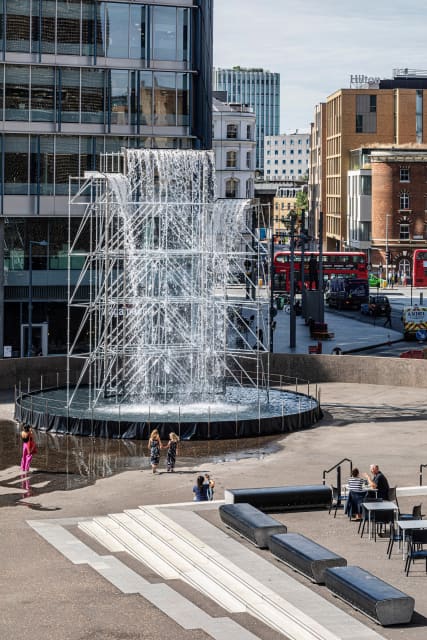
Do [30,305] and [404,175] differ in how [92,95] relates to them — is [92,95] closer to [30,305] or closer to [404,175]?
[30,305]

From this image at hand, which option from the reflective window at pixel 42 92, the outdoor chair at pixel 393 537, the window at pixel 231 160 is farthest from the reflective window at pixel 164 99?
the window at pixel 231 160

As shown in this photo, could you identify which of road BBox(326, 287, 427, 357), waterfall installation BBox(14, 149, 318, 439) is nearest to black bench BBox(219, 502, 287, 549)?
waterfall installation BBox(14, 149, 318, 439)

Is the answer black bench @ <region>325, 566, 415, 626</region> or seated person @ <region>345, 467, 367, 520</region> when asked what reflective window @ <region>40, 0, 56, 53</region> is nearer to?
seated person @ <region>345, 467, 367, 520</region>

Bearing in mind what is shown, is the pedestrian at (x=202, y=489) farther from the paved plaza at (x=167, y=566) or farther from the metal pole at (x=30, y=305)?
the metal pole at (x=30, y=305)

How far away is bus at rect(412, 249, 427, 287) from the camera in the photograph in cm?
13050

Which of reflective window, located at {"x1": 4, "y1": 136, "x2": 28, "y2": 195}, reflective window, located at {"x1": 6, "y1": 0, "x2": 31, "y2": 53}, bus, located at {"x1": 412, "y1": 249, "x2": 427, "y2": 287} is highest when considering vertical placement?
reflective window, located at {"x1": 6, "y1": 0, "x2": 31, "y2": 53}

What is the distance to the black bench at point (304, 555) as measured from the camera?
24.6 metres

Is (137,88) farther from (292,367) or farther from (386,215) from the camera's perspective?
(386,215)

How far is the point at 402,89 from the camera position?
16788 cm

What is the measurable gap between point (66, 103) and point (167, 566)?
138 feet

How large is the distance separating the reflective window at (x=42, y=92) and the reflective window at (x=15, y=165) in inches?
52.2

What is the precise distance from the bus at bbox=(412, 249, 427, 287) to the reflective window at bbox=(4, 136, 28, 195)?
233 feet

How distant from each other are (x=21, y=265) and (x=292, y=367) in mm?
16037

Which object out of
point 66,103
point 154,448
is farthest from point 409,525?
point 66,103
